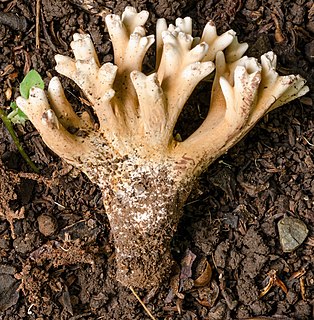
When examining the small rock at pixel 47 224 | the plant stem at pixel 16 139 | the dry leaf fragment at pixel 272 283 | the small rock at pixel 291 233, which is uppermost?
the plant stem at pixel 16 139

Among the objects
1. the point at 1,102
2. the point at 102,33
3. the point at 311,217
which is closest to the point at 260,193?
the point at 311,217

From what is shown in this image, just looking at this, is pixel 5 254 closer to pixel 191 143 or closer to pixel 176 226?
pixel 176 226

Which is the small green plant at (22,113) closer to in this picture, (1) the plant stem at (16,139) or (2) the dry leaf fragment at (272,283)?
(1) the plant stem at (16,139)

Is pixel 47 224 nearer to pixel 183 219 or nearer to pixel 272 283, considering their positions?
pixel 183 219

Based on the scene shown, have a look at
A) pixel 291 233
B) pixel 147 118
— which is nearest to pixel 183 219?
pixel 291 233

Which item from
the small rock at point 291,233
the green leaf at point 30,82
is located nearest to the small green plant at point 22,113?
the green leaf at point 30,82

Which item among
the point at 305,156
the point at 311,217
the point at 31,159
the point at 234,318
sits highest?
the point at 31,159
